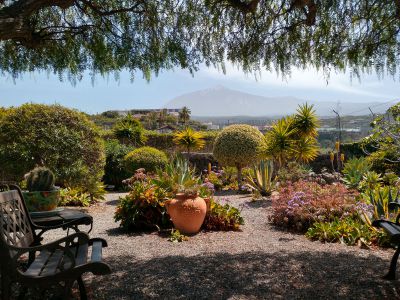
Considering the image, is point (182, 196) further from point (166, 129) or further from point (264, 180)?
point (166, 129)

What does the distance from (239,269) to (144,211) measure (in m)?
2.88

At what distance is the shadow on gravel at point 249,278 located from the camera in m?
3.61

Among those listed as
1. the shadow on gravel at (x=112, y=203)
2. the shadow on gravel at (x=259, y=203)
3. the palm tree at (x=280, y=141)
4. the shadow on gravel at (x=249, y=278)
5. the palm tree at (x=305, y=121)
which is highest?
the palm tree at (x=305, y=121)

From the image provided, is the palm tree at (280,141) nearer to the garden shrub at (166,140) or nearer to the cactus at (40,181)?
the cactus at (40,181)

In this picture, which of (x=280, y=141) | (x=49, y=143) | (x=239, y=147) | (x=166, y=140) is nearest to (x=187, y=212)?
(x=49, y=143)

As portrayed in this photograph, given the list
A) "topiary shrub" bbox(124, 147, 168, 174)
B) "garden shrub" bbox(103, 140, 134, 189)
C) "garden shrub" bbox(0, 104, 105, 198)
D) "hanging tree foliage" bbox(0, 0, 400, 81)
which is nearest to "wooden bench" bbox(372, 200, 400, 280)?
"hanging tree foliage" bbox(0, 0, 400, 81)

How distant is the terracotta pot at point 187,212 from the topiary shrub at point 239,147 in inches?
257

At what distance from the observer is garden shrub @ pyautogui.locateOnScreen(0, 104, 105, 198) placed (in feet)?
29.7

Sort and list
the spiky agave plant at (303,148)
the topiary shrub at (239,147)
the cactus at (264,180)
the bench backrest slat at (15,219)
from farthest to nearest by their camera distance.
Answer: the topiary shrub at (239,147) → the spiky agave plant at (303,148) → the cactus at (264,180) → the bench backrest slat at (15,219)

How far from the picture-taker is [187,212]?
252 inches

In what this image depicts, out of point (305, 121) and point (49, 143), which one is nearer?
point (49, 143)

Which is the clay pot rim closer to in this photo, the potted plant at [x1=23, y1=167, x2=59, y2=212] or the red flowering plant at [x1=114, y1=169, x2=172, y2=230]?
the red flowering plant at [x1=114, y1=169, x2=172, y2=230]

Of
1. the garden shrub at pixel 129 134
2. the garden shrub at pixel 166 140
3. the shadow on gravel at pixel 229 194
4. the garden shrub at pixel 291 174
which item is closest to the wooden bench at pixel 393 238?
the garden shrub at pixel 291 174

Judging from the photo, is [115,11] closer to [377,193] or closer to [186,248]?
[186,248]
